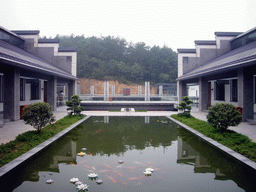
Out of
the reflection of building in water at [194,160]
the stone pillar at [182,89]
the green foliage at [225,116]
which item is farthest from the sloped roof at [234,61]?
the stone pillar at [182,89]

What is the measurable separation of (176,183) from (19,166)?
12.9ft

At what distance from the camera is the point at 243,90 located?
12.4m

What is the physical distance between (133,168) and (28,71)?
12602 millimetres

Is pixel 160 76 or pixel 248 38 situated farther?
pixel 160 76

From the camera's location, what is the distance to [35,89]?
2047 centimetres

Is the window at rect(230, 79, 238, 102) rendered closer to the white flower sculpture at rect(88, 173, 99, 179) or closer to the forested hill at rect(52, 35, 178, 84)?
the white flower sculpture at rect(88, 173, 99, 179)

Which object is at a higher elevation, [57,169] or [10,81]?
[10,81]

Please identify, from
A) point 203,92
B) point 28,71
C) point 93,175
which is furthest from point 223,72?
point 28,71

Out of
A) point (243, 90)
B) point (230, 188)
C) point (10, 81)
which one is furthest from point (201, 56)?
point (230, 188)

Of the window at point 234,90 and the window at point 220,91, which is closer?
the window at point 234,90

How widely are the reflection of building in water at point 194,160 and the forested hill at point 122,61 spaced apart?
58717mm

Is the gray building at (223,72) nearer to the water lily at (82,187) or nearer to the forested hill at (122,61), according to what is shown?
the water lily at (82,187)

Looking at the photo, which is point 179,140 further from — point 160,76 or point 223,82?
point 160,76

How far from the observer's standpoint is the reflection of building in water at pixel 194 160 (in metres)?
5.00
